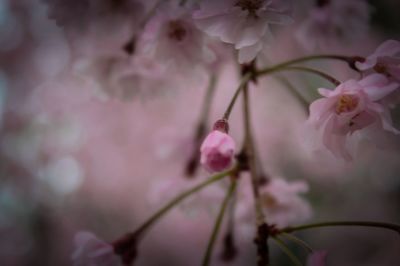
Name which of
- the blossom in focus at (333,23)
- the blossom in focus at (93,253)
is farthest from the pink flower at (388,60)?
the blossom in focus at (93,253)

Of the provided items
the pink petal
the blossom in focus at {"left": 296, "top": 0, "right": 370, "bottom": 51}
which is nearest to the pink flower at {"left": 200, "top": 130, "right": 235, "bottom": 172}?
the pink petal

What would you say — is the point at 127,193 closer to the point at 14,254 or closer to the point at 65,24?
the point at 14,254

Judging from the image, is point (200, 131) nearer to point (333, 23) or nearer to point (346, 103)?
point (333, 23)

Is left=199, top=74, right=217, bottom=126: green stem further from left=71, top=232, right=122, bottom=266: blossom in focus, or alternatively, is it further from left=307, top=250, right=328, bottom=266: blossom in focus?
left=307, top=250, right=328, bottom=266: blossom in focus

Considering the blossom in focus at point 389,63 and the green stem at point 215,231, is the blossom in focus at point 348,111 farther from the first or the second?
the green stem at point 215,231

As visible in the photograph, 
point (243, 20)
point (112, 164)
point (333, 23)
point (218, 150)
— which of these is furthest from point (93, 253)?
point (112, 164)
